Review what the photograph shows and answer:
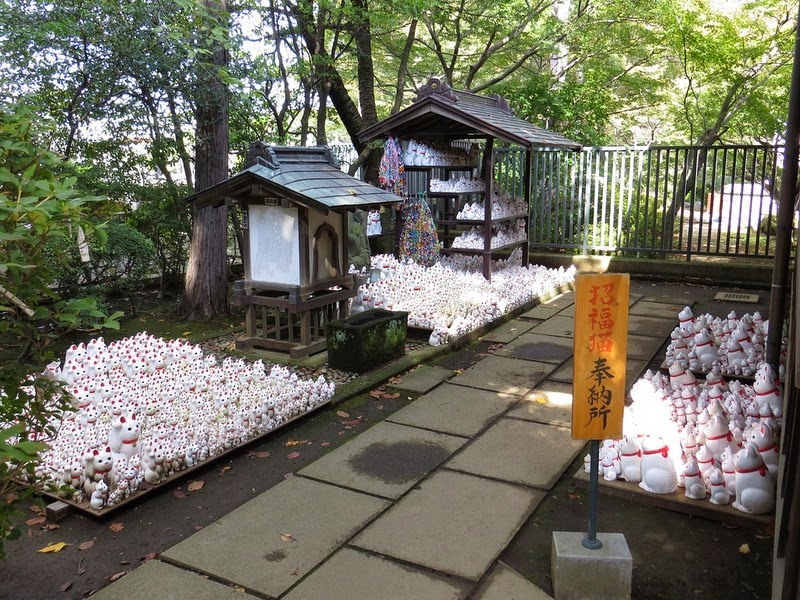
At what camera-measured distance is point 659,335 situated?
8.65m

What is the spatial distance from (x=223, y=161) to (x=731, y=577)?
7.76 meters

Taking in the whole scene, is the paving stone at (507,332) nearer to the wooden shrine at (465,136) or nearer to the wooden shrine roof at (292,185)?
the wooden shrine at (465,136)

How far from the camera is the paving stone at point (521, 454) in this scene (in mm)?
4816

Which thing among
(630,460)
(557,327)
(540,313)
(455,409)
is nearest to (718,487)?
(630,460)

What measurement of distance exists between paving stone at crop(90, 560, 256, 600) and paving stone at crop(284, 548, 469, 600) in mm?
341

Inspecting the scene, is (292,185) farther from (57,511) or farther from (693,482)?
(693,482)

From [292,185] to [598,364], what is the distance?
14.6ft

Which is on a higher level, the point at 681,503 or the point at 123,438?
the point at 123,438

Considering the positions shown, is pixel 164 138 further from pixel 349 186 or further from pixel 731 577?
pixel 731 577

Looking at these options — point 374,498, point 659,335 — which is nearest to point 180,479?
point 374,498

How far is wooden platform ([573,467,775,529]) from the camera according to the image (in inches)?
155

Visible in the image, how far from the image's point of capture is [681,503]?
4.16 metres

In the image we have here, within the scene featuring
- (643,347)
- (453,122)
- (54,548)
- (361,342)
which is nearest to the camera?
(54,548)

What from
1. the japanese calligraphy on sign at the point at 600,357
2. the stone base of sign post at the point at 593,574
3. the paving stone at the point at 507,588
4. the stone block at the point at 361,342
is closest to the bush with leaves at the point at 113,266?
the stone block at the point at 361,342
